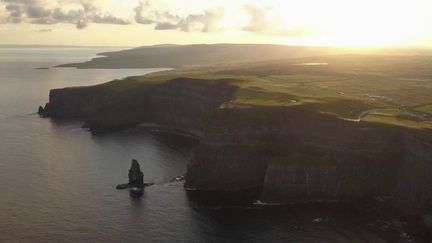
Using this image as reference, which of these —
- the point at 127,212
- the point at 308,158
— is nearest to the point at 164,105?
the point at 308,158

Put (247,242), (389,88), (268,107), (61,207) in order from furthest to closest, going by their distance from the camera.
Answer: (389,88), (268,107), (61,207), (247,242)

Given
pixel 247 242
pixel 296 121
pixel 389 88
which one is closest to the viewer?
pixel 247 242

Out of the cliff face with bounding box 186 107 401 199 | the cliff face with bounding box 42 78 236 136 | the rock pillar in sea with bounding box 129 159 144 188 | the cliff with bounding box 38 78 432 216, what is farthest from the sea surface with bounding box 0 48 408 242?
the cliff face with bounding box 42 78 236 136

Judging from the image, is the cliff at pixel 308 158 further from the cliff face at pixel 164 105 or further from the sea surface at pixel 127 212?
the cliff face at pixel 164 105

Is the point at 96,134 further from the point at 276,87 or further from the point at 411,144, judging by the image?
the point at 411,144

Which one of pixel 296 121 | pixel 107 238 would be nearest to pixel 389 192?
pixel 296 121

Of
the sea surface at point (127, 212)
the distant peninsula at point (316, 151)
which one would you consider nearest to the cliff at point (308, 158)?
the distant peninsula at point (316, 151)

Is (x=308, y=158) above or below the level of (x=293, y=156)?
below

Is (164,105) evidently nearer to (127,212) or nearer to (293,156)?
(293,156)

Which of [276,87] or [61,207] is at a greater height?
[276,87]
